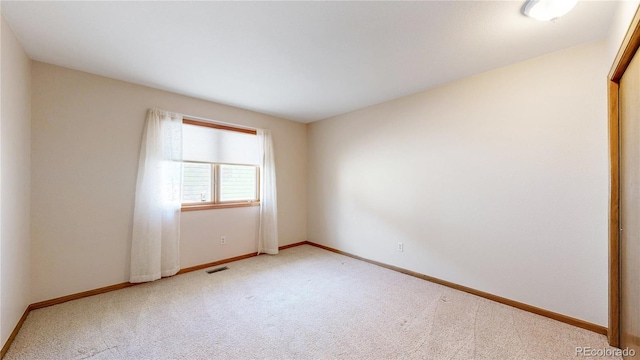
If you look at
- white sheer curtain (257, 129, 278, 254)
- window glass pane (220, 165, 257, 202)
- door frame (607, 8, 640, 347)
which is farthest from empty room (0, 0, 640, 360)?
white sheer curtain (257, 129, 278, 254)

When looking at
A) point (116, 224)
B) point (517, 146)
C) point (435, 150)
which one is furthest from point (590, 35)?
point (116, 224)

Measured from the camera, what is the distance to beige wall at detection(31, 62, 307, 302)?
7.85 feet

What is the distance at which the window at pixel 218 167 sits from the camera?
342 cm

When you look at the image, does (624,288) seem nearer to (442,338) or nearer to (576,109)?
(442,338)

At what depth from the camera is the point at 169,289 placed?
2.78 metres

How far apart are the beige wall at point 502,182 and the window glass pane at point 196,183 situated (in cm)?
236

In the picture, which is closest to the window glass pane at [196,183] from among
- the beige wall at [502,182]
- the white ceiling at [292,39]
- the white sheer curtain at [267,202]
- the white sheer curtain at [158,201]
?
the white sheer curtain at [158,201]

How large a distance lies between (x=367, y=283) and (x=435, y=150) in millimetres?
1837

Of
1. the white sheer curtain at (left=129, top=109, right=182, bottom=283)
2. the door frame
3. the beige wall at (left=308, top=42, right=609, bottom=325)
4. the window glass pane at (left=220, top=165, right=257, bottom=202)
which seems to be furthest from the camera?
the window glass pane at (left=220, top=165, right=257, bottom=202)

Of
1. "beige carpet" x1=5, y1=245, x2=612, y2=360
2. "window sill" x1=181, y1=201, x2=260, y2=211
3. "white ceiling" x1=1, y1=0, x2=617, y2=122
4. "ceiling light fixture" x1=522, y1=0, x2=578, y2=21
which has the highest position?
"white ceiling" x1=1, y1=0, x2=617, y2=122

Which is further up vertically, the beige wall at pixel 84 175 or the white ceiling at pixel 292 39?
the white ceiling at pixel 292 39

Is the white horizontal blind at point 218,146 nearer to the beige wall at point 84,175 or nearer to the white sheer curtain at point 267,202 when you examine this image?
the white sheer curtain at point 267,202

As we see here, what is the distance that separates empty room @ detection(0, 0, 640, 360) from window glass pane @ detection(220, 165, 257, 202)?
162mm

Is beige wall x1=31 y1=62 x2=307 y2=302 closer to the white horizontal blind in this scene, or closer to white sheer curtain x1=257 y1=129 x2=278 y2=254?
the white horizontal blind
